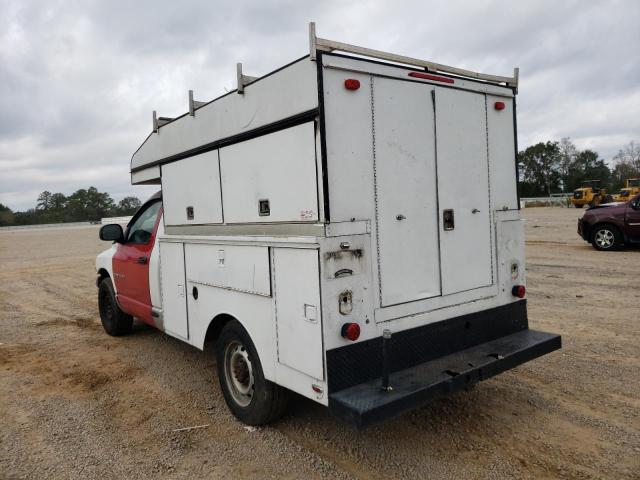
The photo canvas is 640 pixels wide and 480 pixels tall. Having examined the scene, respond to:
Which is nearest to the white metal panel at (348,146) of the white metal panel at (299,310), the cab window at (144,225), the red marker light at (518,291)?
the white metal panel at (299,310)

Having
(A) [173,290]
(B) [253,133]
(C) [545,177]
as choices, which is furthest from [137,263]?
(C) [545,177]

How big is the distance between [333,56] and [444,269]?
1.76 m

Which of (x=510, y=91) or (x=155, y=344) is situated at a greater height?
(x=510, y=91)

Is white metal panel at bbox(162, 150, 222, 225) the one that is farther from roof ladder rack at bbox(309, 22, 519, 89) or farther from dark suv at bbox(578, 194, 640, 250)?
dark suv at bbox(578, 194, 640, 250)

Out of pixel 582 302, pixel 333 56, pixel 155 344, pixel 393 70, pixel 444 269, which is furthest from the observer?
pixel 582 302

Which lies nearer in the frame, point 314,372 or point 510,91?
point 314,372

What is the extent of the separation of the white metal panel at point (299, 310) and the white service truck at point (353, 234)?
0.04 feet

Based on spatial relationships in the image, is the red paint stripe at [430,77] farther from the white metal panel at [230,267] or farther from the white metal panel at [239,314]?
the white metal panel at [239,314]

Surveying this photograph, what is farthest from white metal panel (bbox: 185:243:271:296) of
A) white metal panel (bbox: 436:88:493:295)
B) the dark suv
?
the dark suv

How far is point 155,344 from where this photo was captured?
6.48m

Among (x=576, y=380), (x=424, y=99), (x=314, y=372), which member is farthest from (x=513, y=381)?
(x=424, y=99)

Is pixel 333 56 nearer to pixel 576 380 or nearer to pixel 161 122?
pixel 161 122

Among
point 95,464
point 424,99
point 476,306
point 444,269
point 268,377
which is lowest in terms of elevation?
point 95,464

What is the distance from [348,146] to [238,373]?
2.10m
